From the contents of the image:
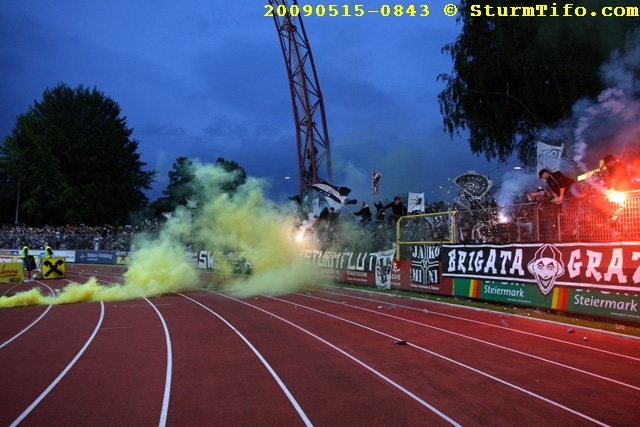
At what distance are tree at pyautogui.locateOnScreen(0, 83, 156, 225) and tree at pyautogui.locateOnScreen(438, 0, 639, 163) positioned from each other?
1759 inches

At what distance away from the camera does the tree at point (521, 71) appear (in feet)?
63.7

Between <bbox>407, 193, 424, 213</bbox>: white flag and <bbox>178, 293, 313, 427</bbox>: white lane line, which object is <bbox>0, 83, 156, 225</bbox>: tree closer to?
<bbox>407, 193, 424, 213</bbox>: white flag

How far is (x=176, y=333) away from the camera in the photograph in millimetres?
10734

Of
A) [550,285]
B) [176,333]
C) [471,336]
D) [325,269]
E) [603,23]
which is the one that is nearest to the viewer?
[471,336]

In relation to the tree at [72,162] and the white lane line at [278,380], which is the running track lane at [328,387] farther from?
the tree at [72,162]

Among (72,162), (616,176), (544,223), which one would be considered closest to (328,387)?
(616,176)

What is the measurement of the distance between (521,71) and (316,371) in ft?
61.1

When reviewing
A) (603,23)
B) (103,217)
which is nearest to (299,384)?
(603,23)

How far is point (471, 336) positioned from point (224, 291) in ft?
40.3

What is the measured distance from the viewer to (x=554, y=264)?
11.9 metres

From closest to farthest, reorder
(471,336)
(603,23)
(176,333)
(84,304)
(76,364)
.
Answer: (76,364) → (471,336) → (176,333) → (84,304) → (603,23)

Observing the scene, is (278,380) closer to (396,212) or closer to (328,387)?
(328,387)

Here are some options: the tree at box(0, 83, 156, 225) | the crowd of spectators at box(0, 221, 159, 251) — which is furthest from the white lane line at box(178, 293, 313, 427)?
the tree at box(0, 83, 156, 225)

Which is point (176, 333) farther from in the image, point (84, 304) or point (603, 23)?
point (603, 23)
